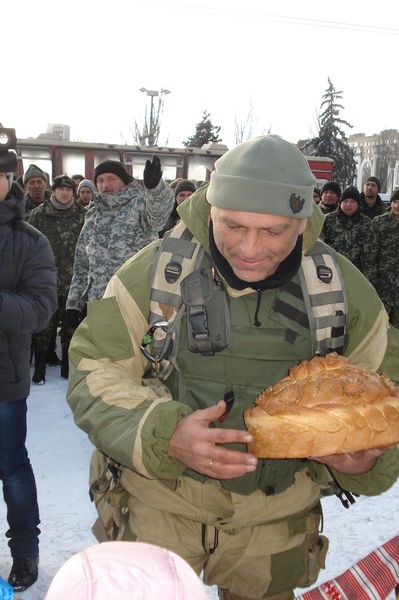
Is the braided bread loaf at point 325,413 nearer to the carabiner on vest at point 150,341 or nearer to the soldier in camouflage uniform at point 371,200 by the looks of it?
the carabiner on vest at point 150,341

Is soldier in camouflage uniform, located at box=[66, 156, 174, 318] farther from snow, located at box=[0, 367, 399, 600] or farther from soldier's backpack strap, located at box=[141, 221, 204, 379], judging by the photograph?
soldier's backpack strap, located at box=[141, 221, 204, 379]

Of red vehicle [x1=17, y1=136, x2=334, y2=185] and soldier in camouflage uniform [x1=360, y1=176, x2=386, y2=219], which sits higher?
red vehicle [x1=17, y1=136, x2=334, y2=185]

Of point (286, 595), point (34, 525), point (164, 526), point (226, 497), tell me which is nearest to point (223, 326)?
point (226, 497)

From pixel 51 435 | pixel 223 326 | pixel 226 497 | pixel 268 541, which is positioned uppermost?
pixel 223 326

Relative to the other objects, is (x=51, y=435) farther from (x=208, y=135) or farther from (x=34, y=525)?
(x=208, y=135)

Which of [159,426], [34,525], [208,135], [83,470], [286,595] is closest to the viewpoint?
[159,426]

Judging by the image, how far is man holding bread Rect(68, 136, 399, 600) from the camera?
1.79 metres

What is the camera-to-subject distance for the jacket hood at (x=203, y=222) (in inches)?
77.7

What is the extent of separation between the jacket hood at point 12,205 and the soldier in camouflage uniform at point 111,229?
7.07 ft

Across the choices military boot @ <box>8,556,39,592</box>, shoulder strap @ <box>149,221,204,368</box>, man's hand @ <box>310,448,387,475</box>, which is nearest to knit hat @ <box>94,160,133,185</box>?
military boot @ <box>8,556,39,592</box>

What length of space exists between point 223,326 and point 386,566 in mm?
835

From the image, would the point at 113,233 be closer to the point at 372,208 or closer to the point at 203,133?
the point at 372,208

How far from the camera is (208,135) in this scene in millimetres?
44719

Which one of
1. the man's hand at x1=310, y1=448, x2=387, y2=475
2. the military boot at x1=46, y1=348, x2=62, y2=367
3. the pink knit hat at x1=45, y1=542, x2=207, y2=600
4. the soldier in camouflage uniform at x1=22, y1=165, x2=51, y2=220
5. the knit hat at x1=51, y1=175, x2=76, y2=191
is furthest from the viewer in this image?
the soldier in camouflage uniform at x1=22, y1=165, x2=51, y2=220
